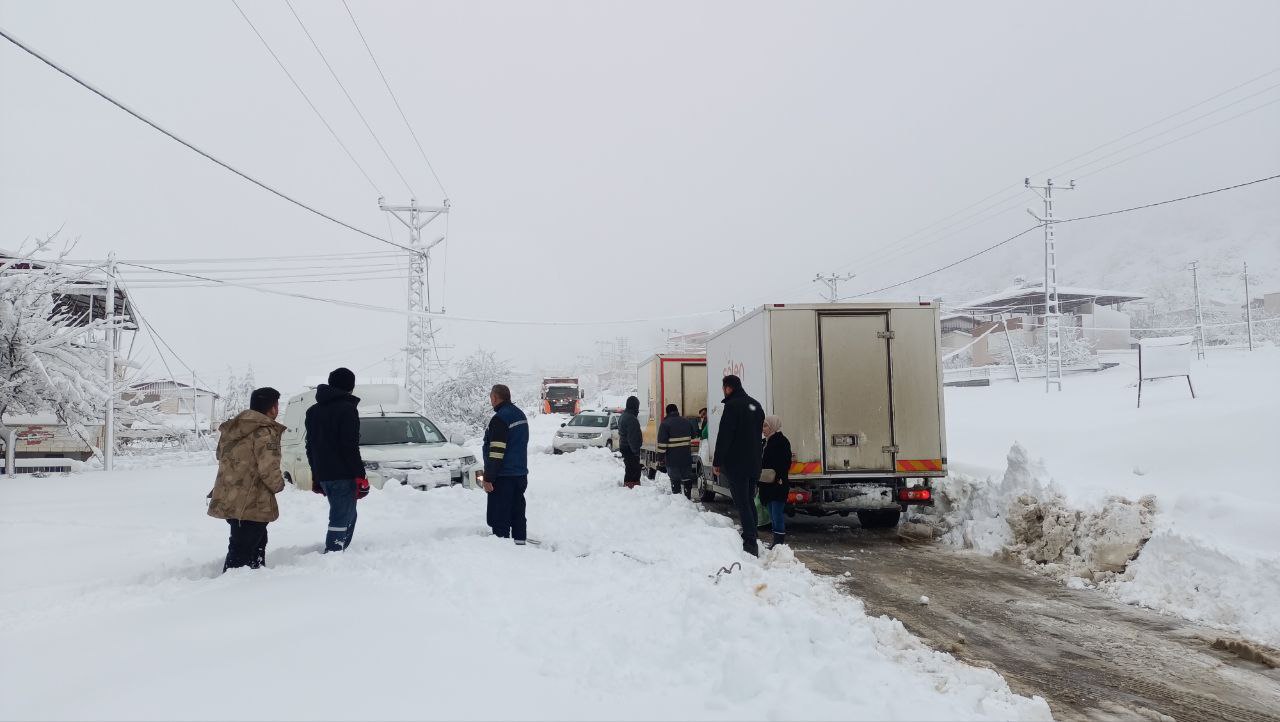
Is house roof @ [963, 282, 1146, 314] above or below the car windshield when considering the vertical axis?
above

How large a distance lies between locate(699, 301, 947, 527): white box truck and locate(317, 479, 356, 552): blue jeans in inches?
213

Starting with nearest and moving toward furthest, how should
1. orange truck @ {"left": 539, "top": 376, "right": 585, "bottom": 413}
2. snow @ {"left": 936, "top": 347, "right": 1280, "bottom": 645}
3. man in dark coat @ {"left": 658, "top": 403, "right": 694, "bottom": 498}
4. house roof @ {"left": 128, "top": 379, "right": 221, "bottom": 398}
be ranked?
1. snow @ {"left": 936, "top": 347, "right": 1280, "bottom": 645}
2. man in dark coat @ {"left": 658, "top": 403, "right": 694, "bottom": 498}
3. house roof @ {"left": 128, "top": 379, "right": 221, "bottom": 398}
4. orange truck @ {"left": 539, "top": 376, "right": 585, "bottom": 413}

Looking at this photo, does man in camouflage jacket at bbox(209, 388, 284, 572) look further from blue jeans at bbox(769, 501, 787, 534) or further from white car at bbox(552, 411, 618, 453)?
white car at bbox(552, 411, 618, 453)

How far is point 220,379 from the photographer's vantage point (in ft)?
224

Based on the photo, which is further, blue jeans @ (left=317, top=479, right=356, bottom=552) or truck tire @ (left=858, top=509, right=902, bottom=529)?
truck tire @ (left=858, top=509, right=902, bottom=529)

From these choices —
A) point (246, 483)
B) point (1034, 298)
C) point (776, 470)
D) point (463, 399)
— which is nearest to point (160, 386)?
point (463, 399)

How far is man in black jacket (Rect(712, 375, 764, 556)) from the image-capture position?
815 cm

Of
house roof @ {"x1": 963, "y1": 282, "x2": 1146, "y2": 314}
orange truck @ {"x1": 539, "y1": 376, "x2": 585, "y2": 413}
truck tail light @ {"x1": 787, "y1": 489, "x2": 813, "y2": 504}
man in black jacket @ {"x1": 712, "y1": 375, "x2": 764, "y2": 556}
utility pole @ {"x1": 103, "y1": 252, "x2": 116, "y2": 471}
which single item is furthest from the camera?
orange truck @ {"x1": 539, "y1": 376, "x2": 585, "y2": 413}

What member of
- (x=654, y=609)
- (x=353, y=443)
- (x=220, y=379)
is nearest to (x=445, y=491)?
(x=353, y=443)

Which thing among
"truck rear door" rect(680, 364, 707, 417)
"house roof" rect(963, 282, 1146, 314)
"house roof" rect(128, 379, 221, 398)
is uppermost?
"house roof" rect(963, 282, 1146, 314)

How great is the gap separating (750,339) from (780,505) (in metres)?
2.76

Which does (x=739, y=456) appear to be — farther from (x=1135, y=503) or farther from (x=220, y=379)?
(x=220, y=379)

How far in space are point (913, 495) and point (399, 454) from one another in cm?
741

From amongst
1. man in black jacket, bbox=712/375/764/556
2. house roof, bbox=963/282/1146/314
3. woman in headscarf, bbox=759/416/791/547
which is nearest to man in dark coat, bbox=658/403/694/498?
woman in headscarf, bbox=759/416/791/547
